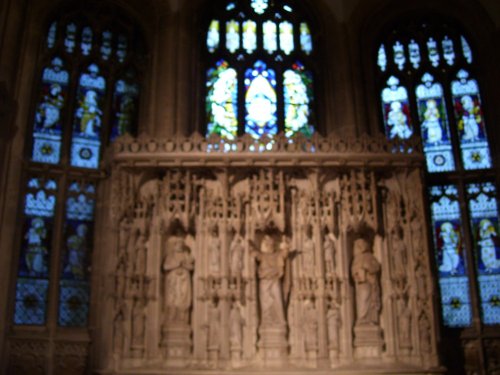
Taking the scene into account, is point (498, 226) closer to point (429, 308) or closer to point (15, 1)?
point (429, 308)

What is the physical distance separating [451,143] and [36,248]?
7767 millimetres

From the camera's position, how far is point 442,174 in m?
13.1

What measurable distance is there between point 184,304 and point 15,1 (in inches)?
248

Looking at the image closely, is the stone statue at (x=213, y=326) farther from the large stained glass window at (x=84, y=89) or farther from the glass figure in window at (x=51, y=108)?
the glass figure in window at (x=51, y=108)

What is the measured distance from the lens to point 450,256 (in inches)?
496

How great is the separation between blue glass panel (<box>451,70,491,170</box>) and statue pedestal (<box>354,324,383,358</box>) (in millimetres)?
4435

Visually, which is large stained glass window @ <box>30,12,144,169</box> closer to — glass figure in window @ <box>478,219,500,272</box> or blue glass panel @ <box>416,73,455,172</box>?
blue glass panel @ <box>416,73,455,172</box>

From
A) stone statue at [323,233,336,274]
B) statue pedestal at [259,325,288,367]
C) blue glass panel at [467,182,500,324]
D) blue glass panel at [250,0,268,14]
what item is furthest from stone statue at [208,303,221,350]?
blue glass panel at [250,0,268,14]

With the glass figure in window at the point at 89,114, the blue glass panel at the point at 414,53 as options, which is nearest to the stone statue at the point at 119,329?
the glass figure in window at the point at 89,114

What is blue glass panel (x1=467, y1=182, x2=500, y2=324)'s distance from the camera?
40.0 feet

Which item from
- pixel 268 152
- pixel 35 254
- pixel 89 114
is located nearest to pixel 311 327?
pixel 268 152

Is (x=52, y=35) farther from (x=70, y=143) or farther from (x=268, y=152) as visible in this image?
(x=268, y=152)

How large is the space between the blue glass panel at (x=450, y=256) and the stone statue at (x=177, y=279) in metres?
4.67

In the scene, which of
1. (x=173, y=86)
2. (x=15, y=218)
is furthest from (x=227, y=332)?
(x=173, y=86)
